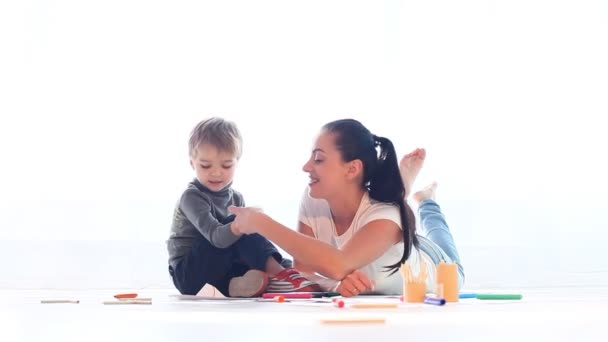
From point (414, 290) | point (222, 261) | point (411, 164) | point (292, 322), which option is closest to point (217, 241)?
point (222, 261)

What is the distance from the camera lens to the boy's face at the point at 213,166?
2.71 meters

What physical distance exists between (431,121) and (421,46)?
0.33 m

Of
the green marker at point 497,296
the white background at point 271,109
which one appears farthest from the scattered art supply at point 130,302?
the white background at point 271,109

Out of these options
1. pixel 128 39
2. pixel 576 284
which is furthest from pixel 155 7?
pixel 576 284

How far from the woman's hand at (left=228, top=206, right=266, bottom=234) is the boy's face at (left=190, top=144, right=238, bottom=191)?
0.29 m

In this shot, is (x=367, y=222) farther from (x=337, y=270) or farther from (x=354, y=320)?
(x=354, y=320)

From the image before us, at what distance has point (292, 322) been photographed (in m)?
1.58

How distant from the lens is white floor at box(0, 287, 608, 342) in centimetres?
136

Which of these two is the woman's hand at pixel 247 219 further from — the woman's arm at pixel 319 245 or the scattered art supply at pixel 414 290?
the scattered art supply at pixel 414 290

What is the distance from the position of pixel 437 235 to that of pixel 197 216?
2.97ft

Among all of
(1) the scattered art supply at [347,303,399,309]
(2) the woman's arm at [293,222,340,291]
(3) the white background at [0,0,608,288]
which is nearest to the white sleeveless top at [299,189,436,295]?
(2) the woman's arm at [293,222,340,291]

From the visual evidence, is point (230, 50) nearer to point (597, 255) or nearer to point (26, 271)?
point (26, 271)

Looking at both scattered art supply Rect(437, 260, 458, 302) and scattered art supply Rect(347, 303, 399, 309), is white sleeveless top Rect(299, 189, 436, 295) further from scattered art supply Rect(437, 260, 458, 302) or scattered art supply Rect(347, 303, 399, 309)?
scattered art supply Rect(347, 303, 399, 309)

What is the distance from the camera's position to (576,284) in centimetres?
353
